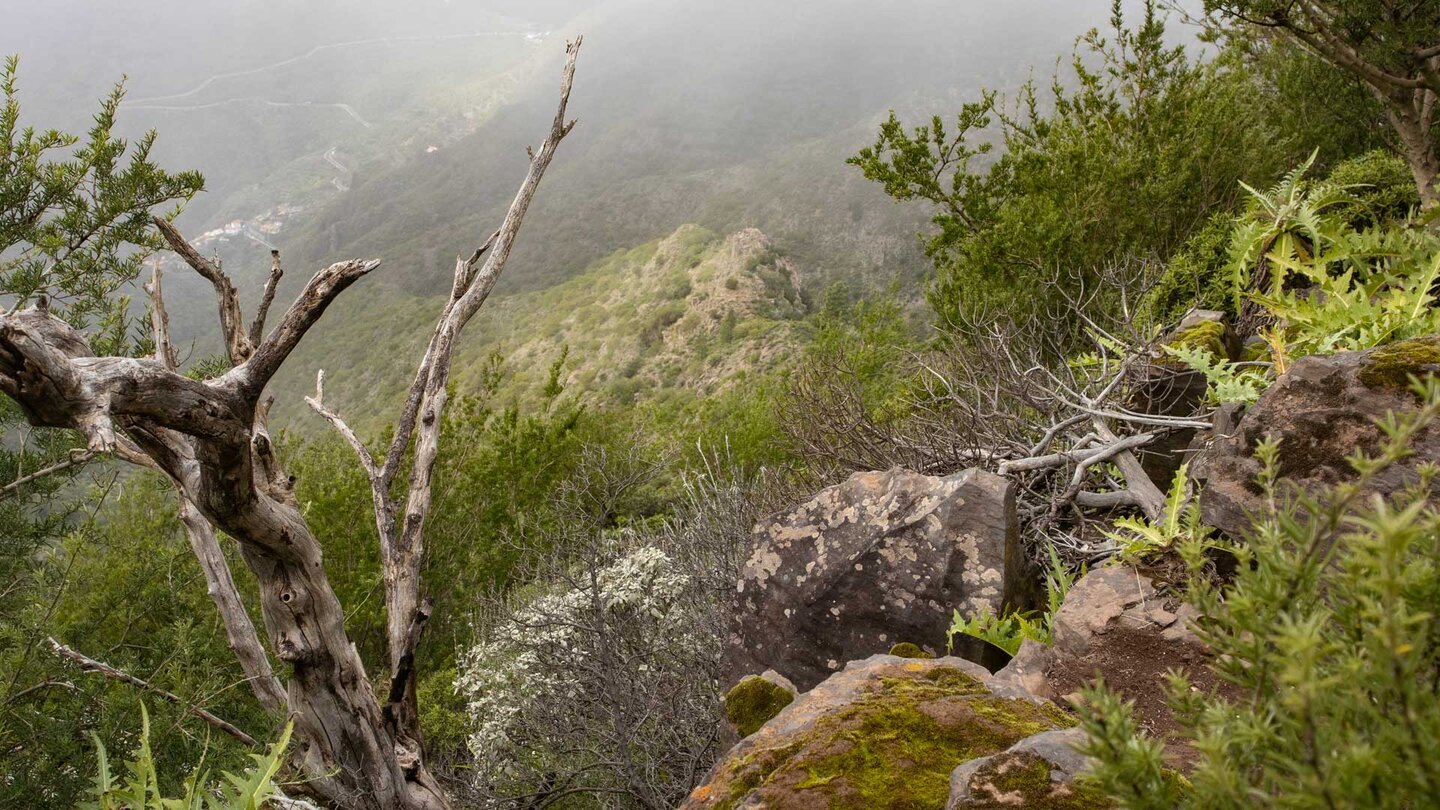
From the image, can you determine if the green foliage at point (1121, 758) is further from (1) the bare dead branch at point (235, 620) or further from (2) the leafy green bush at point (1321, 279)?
(1) the bare dead branch at point (235, 620)

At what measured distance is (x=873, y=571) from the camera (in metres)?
3.90

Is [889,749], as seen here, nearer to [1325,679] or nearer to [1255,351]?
[1325,679]

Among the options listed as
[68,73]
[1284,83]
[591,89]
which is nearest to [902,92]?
[591,89]

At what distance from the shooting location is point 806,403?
658cm

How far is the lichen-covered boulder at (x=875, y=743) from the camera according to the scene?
1811 mm

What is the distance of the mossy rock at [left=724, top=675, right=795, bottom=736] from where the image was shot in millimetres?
2848

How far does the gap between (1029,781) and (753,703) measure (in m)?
1.47

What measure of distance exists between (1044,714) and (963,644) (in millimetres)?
1399

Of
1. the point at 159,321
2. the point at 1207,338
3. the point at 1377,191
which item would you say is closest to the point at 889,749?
the point at 1207,338

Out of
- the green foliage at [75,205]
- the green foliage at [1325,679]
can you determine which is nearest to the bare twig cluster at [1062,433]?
the green foliage at [1325,679]

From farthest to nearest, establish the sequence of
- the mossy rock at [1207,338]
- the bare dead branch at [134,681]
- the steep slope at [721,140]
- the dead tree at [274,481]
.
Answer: the steep slope at [721,140]
the mossy rock at [1207,338]
the bare dead branch at [134,681]
the dead tree at [274,481]

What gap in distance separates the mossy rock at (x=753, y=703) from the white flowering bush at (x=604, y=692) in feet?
5.57

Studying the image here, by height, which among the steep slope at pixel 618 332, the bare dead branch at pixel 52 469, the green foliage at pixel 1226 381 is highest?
the bare dead branch at pixel 52 469

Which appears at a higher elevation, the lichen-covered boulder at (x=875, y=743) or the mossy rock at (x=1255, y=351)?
the lichen-covered boulder at (x=875, y=743)
